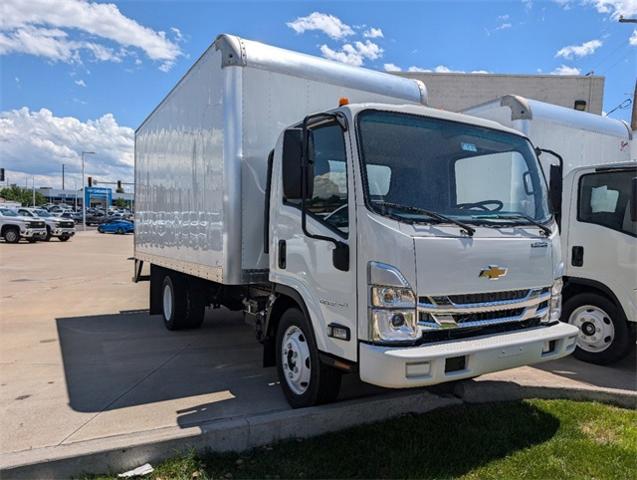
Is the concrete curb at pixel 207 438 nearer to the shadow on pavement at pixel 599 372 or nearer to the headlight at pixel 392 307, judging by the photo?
the headlight at pixel 392 307

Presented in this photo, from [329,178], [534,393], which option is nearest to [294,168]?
[329,178]

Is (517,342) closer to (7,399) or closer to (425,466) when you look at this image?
(425,466)

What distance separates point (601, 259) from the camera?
5895mm

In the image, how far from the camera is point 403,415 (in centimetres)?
427

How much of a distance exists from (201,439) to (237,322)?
5.13 m

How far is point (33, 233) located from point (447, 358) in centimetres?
3136

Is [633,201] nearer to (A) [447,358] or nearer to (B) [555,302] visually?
(B) [555,302]

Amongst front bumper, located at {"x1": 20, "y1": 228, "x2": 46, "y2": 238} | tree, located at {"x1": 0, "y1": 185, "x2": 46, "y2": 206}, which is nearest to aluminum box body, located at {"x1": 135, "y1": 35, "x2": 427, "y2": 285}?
front bumper, located at {"x1": 20, "y1": 228, "x2": 46, "y2": 238}

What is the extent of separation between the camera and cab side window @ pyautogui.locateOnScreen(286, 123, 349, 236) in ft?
12.3

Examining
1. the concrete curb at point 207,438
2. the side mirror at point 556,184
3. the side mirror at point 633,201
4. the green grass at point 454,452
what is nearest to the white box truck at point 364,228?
the concrete curb at point 207,438

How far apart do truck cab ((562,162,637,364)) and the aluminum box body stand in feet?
7.96

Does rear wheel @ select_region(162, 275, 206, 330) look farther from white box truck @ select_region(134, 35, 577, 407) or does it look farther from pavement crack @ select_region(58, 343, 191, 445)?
white box truck @ select_region(134, 35, 577, 407)

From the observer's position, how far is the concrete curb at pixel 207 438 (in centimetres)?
327

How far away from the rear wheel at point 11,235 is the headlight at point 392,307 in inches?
1206
